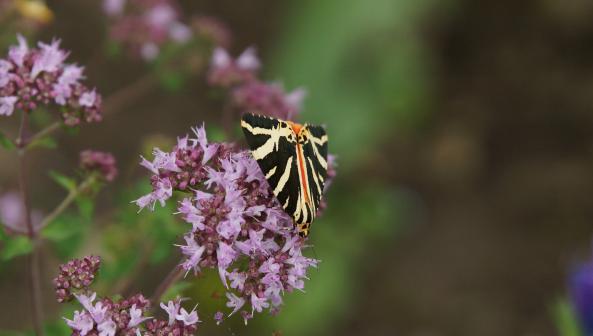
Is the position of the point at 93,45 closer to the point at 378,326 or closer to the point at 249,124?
the point at 378,326

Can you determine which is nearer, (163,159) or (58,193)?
(163,159)

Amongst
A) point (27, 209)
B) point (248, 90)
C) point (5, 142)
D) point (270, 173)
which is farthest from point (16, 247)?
point (248, 90)

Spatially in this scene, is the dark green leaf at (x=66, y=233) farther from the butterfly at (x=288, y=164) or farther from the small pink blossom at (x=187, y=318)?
the butterfly at (x=288, y=164)

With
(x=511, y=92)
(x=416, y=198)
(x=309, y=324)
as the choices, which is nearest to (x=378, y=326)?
(x=309, y=324)

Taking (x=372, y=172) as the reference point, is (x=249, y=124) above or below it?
below

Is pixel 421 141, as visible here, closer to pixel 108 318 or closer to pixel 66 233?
pixel 66 233

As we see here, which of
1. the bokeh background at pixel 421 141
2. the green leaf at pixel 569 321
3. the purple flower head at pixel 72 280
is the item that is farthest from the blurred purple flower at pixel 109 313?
the bokeh background at pixel 421 141
